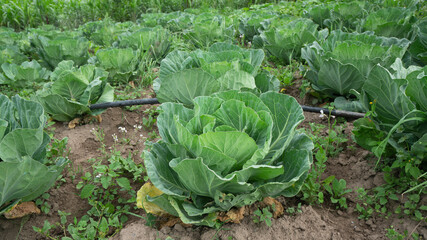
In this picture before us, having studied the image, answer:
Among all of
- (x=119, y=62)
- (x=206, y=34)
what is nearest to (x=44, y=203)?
(x=119, y=62)

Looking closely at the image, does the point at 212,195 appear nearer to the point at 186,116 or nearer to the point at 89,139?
the point at 186,116

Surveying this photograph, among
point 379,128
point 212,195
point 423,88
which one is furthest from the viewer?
point 379,128

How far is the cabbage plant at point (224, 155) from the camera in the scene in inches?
64.9

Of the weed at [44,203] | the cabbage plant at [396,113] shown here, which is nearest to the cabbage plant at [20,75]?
the weed at [44,203]

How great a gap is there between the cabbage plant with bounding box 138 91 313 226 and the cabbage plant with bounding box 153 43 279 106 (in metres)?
0.53

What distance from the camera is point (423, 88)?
78.6 inches

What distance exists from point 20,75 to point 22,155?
2.43 meters

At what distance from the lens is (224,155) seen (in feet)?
5.34

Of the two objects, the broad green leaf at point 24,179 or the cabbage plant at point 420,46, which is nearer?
the broad green leaf at point 24,179

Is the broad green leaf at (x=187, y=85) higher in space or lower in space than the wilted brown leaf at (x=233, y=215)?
higher

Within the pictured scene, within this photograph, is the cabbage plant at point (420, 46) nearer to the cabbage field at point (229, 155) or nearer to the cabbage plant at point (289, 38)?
the cabbage field at point (229, 155)

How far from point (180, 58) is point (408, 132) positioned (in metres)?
1.97

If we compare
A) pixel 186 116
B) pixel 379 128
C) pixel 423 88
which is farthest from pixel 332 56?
pixel 186 116

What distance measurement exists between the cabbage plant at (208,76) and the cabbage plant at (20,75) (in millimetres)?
2042
